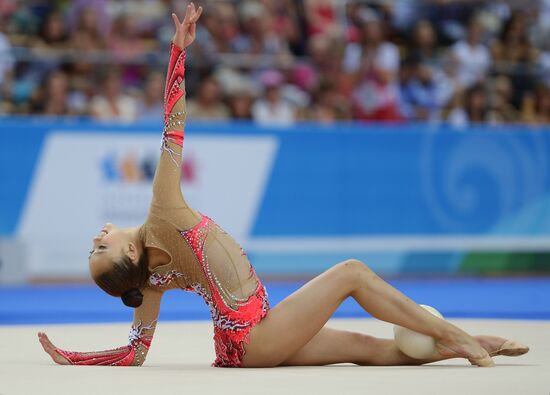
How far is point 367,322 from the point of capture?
7.47 m

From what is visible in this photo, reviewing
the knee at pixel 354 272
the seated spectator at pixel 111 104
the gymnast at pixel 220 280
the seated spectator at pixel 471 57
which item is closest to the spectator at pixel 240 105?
the seated spectator at pixel 111 104

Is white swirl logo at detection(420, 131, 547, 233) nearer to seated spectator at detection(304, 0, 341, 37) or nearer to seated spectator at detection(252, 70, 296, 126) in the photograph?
seated spectator at detection(252, 70, 296, 126)

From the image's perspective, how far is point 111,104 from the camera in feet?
36.2

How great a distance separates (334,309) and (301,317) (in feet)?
0.51

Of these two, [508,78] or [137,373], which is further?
[508,78]

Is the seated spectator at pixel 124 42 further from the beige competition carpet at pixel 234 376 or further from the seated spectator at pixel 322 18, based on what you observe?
the beige competition carpet at pixel 234 376

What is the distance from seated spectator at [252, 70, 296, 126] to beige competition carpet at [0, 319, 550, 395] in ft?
18.3

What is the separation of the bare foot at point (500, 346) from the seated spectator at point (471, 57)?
7879 millimetres

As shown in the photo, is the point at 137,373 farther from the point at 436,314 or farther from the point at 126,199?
the point at 126,199

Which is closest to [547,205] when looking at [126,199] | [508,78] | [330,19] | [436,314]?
[508,78]

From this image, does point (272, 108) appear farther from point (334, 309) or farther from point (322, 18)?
point (334, 309)

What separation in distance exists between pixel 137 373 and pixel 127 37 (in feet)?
23.8

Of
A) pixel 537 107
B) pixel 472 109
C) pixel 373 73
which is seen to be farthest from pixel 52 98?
pixel 537 107

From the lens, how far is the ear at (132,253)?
487 cm
